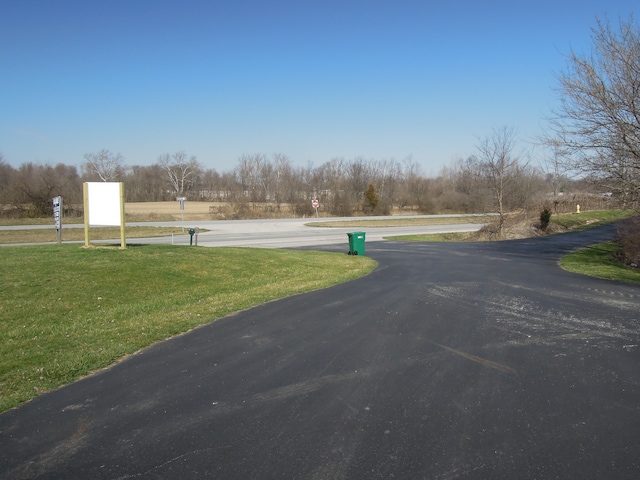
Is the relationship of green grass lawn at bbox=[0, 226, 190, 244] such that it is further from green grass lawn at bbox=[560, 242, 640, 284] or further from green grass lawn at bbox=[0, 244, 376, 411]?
green grass lawn at bbox=[560, 242, 640, 284]

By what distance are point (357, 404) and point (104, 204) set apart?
12528 millimetres

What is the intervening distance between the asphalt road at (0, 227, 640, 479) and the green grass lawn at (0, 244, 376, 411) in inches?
24.0

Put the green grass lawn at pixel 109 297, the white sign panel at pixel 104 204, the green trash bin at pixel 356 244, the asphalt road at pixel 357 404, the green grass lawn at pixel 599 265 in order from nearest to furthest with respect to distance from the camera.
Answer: the asphalt road at pixel 357 404 → the green grass lawn at pixel 109 297 → the green grass lawn at pixel 599 265 → the white sign panel at pixel 104 204 → the green trash bin at pixel 356 244

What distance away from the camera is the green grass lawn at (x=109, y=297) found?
623 cm

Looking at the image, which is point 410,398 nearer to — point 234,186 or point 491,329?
point 491,329

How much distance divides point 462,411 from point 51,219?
167 ft

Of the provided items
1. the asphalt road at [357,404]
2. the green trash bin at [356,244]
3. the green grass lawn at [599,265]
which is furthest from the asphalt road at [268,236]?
the asphalt road at [357,404]

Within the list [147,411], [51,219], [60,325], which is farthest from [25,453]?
[51,219]

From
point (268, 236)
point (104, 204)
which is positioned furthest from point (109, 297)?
point (268, 236)

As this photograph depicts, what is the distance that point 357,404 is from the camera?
4672 millimetres

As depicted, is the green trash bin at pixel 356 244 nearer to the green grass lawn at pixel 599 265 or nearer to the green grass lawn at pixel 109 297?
the green grass lawn at pixel 109 297

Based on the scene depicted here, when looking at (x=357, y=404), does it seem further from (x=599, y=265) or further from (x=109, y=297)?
(x=599, y=265)

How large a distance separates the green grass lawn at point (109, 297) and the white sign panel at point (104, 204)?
41.0 inches

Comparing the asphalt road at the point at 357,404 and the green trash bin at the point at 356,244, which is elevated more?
the green trash bin at the point at 356,244
